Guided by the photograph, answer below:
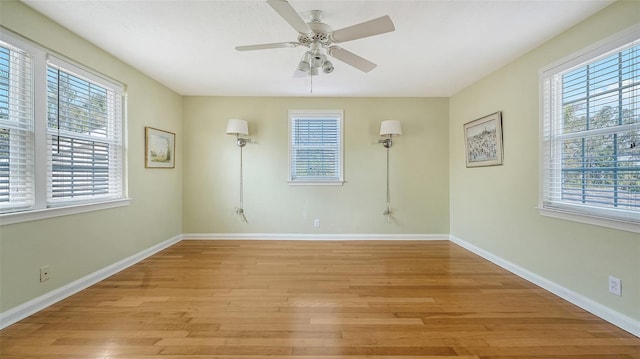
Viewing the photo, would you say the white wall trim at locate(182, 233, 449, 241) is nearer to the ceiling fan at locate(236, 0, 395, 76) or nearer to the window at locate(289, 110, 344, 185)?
the window at locate(289, 110, 344, 185)

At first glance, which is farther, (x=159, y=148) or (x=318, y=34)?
(x=159, y=148)

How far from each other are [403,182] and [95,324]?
3.92 m

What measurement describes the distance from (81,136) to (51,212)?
0.77 m

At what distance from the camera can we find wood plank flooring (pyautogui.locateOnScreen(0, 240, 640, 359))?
5.26 feet

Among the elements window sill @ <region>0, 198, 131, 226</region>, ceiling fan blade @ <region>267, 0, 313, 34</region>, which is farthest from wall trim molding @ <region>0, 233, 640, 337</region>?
ceiling fan blade @ <region>267, 0, 313, 34</region>

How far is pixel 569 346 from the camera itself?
164 centimetres

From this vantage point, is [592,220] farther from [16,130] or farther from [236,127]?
[16,130]

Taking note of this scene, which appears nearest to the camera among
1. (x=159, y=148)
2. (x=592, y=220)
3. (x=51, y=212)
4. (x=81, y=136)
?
(x=592, y=220)

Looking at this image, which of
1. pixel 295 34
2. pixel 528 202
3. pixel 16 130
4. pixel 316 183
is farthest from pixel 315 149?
pixel 16 130

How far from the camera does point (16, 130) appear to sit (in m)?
1.90

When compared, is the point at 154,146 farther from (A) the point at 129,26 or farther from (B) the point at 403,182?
(B) the point at 403,182

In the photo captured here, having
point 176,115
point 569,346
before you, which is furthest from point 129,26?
point 569,346

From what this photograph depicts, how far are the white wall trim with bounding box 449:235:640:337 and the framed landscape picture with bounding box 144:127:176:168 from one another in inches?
180

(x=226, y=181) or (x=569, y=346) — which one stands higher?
(x=226, y=181)
